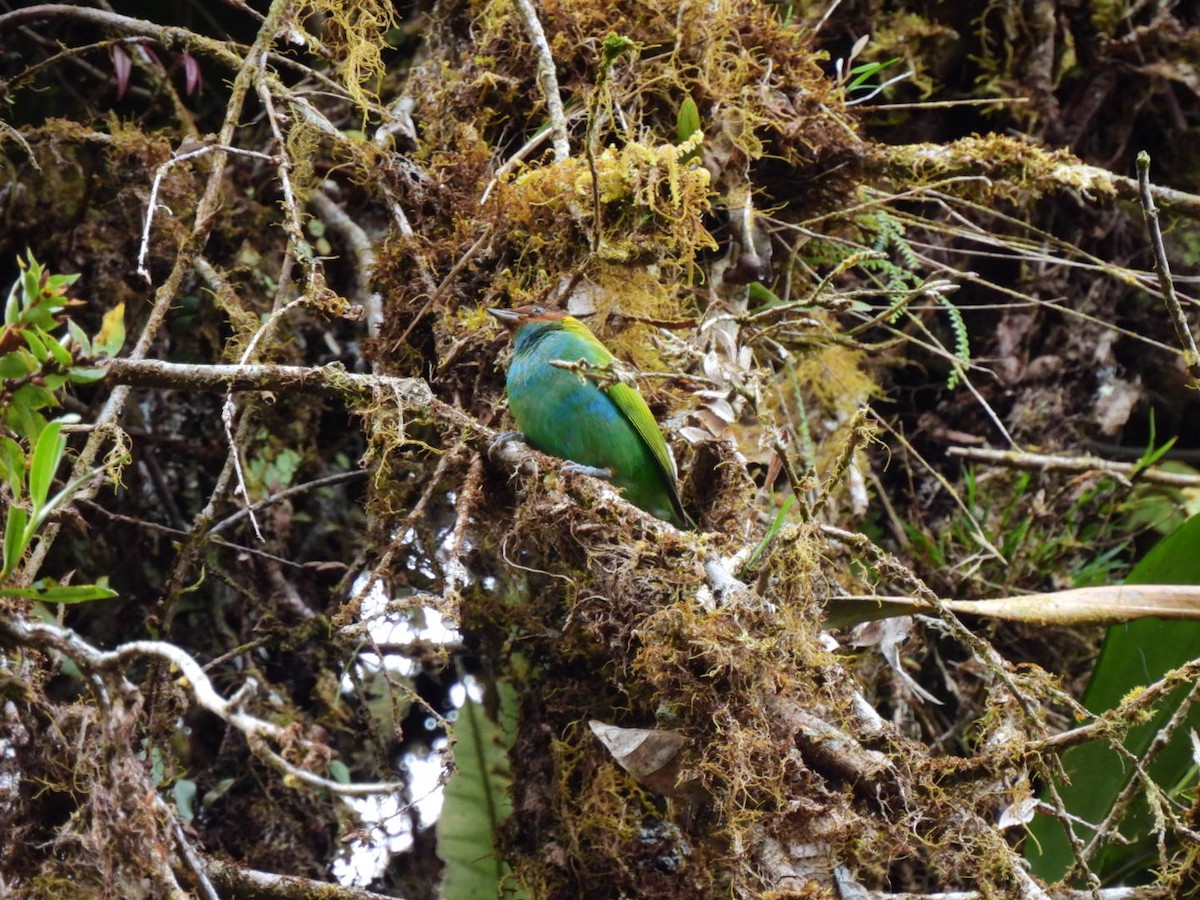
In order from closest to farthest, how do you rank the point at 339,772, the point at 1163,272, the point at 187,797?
the point at 1163,272
the point at 187,797
the point at 339,772

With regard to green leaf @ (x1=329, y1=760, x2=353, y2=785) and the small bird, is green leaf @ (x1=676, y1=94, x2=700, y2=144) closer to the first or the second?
the small bird

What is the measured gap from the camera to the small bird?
3.17 metres

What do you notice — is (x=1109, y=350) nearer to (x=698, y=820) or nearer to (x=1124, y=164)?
(x=1124, y=164)

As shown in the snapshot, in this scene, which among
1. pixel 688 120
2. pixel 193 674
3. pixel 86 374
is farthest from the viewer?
pixel 688 120

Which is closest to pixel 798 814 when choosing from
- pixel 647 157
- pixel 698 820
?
pixel 698 820

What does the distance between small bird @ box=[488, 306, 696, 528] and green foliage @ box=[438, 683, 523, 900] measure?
2.25ft

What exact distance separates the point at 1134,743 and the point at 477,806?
1.75 meters

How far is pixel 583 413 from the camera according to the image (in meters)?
3.36

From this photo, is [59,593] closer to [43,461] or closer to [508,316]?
[43,461]

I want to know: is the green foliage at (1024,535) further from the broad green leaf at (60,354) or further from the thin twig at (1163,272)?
the broad green leaf at (60,354)

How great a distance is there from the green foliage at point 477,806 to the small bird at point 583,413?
27.0 inches

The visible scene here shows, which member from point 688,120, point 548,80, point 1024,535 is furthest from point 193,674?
point 1024,535

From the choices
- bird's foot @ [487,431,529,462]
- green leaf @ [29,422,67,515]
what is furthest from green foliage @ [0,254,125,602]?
bird's foot @ [487,431,529,462]

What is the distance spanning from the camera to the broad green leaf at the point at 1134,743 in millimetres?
3092
